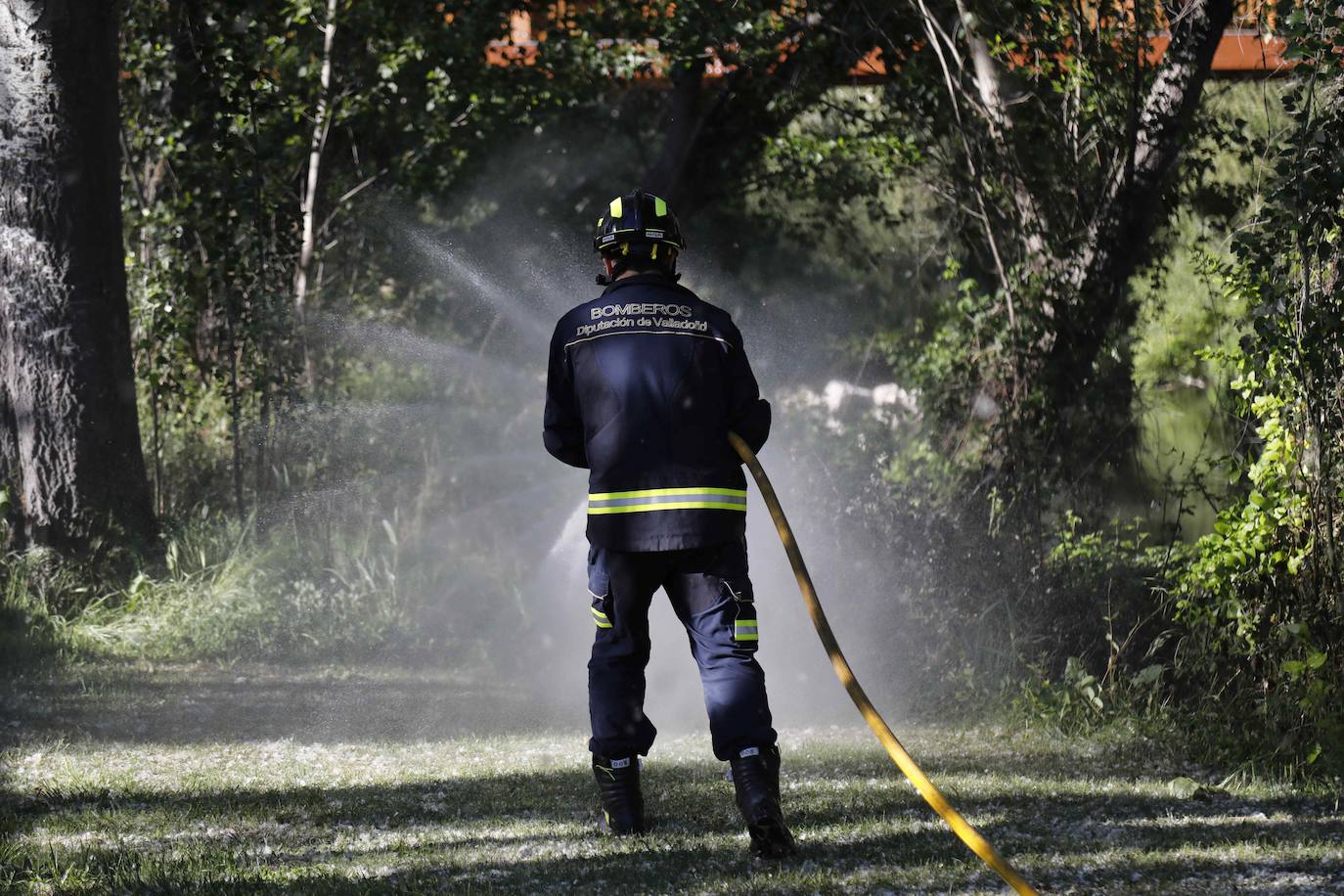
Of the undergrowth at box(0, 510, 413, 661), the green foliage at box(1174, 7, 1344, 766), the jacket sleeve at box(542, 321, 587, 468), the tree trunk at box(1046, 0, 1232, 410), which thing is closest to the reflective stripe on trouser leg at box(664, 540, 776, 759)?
the jacket sleeve at box(542, 321, 587, 468)

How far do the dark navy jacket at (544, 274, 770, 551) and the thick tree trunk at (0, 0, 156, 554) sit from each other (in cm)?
490

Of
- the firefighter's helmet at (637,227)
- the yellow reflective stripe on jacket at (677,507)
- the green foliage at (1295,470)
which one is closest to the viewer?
the yellow reflective stripe on jacket at (677,507)

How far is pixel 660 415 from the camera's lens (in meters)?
4.10

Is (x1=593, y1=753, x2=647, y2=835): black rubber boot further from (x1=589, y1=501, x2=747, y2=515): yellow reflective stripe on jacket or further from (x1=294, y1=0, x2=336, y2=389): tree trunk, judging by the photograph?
(x1=294, y1=0, x2=336, y2=389): tree trunk

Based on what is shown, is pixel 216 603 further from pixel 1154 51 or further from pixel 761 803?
pixel 1154 51

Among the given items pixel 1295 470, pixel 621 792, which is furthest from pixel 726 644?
pixel 1295 470

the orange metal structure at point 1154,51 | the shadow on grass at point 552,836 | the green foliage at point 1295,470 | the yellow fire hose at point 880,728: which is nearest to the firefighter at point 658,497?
the yellow fire hose at point 880,728

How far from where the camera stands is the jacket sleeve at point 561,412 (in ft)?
14.1

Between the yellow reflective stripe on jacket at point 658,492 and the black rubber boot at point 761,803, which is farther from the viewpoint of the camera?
the yellow reflective stripe on jacket at point 658,492

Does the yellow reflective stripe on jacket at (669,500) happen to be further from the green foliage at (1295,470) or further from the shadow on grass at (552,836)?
the green foliage at (1295,470)

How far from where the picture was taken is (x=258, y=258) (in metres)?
9.49

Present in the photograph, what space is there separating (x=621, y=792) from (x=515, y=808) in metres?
0.62

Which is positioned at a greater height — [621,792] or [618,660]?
[618,660]

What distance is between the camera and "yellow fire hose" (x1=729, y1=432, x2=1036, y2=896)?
346 cm
